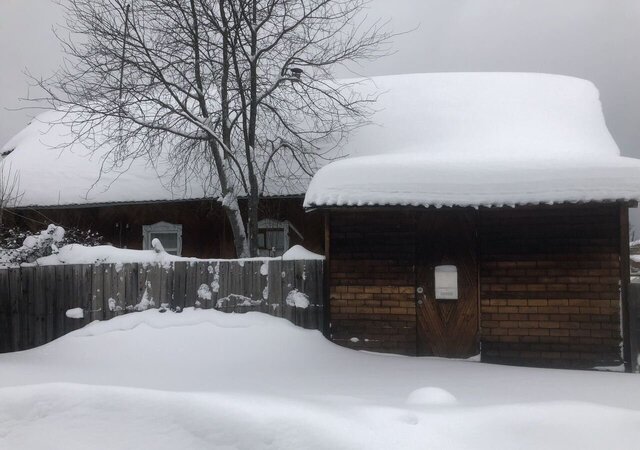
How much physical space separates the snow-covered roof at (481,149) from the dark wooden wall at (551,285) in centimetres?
73

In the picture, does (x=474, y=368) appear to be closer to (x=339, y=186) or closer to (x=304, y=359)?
(x=304, y=359)

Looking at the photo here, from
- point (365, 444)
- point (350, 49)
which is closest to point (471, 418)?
point (365, 444)

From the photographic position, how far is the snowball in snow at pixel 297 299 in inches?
365

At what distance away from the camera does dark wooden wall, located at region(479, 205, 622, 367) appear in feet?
27.8

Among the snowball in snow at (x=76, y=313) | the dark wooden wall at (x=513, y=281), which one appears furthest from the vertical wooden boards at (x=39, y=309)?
the dark wooden wall at (x=513, y=281)

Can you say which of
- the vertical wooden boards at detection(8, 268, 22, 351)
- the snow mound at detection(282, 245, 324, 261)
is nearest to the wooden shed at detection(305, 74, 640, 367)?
the snow mound at detection(282, 245, 324, 261)

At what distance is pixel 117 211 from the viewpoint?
48.8 ft

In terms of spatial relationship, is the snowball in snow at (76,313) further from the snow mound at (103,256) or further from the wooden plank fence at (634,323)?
the wooden plank fence at (634,323)

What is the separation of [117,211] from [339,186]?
8396 millimetres

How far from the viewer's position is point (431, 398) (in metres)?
6.09

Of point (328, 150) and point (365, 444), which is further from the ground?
point (328, 150)

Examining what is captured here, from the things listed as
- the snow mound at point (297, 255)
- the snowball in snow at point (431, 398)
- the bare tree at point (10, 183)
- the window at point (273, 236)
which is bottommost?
the snowball in snow at point (431, 398)

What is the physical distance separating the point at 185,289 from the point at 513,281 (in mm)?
5300

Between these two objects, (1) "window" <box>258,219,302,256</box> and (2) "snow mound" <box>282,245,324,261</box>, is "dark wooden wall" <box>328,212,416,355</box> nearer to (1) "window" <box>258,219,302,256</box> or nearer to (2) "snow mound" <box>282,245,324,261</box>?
(2) "snow mound" <box>282,245,324,261</box>
